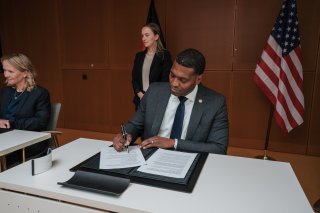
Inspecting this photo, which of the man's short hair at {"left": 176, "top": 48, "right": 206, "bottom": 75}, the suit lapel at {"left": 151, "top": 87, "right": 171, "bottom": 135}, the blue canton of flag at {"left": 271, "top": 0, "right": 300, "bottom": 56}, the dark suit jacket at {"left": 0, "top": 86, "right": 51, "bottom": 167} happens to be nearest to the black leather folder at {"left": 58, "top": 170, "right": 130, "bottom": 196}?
the suit lapel at {"left": 151, "top": 87, "right": 171, "bottom": 135}

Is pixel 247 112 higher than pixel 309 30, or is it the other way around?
pixel 309 30

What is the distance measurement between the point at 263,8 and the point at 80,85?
3.27 meters

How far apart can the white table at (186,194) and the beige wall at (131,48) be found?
2.69m

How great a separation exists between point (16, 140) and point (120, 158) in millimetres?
888

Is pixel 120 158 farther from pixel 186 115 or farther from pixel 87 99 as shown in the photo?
pixel 87 99

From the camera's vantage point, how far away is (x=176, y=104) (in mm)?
1957

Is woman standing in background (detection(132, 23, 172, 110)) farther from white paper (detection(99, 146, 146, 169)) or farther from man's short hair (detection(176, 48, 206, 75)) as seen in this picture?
white paper (detection(99, 146, 146, 169))

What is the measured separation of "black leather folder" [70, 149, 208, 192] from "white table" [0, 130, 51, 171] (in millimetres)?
626

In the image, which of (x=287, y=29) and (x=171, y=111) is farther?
(x=287, y=29)

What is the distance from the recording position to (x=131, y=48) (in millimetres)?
4453

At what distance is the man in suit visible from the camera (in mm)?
1718

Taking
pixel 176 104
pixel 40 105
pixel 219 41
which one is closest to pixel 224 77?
pixel 219 41

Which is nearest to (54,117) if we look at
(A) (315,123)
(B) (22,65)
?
(B) (22,65)

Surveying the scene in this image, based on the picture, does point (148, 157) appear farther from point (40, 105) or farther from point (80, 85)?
point (80, 85)
